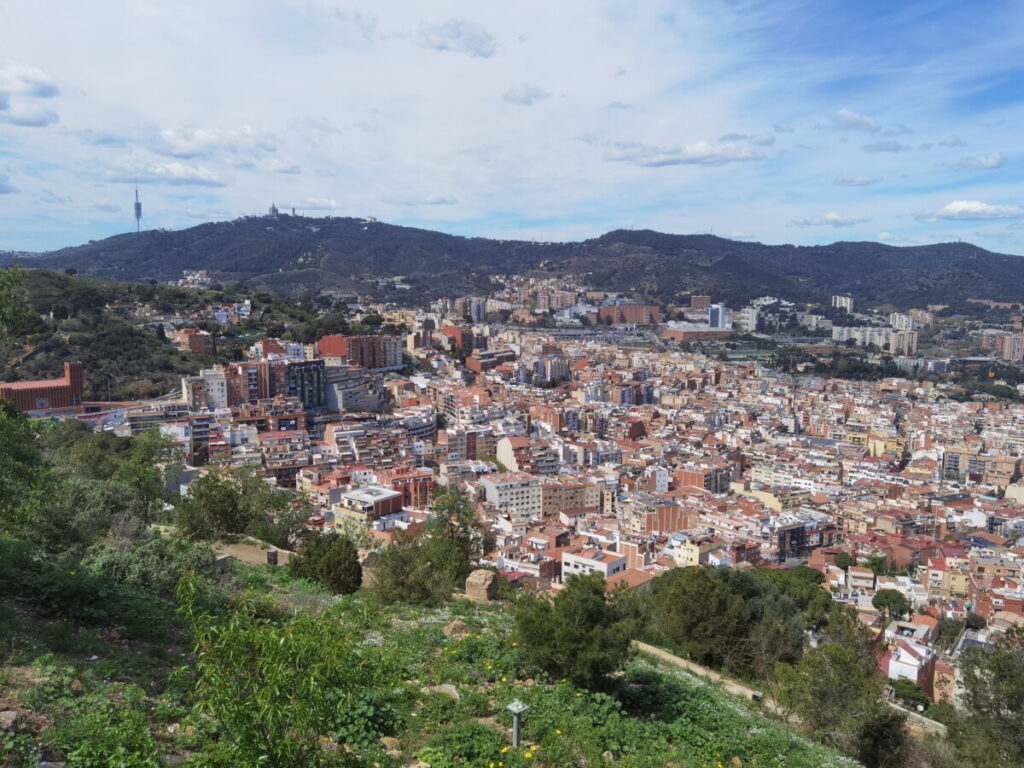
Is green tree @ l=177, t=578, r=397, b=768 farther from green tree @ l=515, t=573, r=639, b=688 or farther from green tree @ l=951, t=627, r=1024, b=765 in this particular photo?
green tree @ l=951, t=627, r=1024, b=765

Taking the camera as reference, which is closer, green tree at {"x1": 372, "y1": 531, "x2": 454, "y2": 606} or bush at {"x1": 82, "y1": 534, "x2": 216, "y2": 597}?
bush at {"x1": 82, "y1": 534, "x2": 216, "y2": 597}

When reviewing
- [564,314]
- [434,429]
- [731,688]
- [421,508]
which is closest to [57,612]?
[731,688]

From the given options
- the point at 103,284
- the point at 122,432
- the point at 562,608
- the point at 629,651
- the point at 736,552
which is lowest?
the point at 736,552

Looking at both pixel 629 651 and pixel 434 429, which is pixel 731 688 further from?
pixel 434 429

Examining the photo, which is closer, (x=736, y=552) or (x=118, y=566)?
(x=118, y=566)

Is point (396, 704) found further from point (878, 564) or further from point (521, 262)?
point (521, 262)

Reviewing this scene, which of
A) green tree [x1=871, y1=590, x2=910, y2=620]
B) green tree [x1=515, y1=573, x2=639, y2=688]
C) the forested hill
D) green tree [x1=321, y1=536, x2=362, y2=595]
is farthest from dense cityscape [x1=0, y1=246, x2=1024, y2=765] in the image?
the forested hill

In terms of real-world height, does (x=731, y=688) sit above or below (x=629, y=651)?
below
